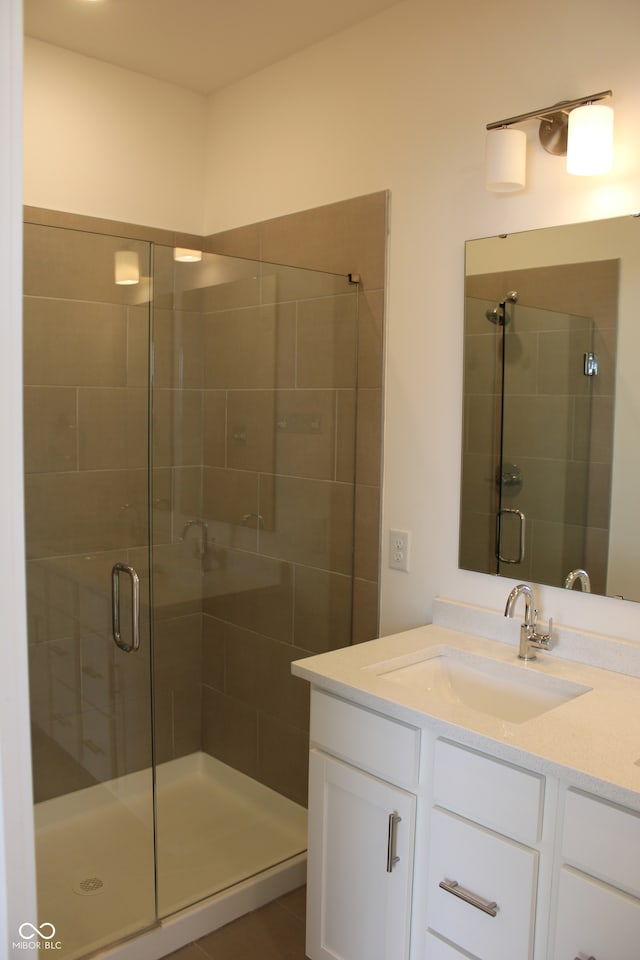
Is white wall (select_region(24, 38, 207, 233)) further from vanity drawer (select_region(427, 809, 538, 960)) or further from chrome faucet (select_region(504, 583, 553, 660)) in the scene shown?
vanity drawer (select_region(427, 809, 538, 960))

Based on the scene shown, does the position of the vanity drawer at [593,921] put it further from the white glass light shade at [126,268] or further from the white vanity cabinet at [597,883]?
the white glass light shade at [126,268]

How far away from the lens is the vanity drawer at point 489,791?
61.0 inches

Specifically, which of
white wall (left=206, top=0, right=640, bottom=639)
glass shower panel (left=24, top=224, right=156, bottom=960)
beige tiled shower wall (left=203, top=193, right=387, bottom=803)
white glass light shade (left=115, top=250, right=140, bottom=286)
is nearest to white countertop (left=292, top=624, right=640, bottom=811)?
white wall (left=206, top=0, right=640, bottom=639)

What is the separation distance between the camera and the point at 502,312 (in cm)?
220

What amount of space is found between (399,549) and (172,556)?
719mm

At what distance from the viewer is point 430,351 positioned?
7.89ft

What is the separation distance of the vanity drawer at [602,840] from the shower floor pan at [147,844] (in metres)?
1.31

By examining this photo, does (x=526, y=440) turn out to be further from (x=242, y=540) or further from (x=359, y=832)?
(x=359, y=832)

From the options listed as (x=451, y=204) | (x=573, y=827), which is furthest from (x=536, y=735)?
(x=451, y=204)

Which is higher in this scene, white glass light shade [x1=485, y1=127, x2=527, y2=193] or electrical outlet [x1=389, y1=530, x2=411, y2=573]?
white glass light shade [x1=485, y1=127, x2=527, y2=193]

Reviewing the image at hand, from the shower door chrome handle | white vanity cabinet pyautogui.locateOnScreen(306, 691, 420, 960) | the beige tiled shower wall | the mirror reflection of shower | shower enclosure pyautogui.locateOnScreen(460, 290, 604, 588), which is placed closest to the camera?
white vanity cabinet pyautogui.locateOnScreen(306, 691, 420, 960)

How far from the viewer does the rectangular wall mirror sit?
6.33ft

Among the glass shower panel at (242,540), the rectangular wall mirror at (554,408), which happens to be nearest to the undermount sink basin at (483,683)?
the rectangular wall mirror at (554,408)

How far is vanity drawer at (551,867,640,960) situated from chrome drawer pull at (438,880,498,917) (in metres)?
0.14
